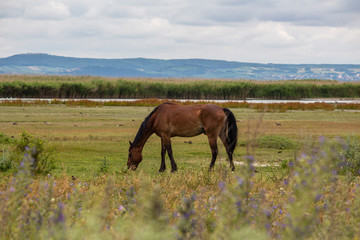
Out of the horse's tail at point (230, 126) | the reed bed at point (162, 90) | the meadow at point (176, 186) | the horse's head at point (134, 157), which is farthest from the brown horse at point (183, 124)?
the reed bed at point (162, 90)

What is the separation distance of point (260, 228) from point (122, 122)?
90.6 feet

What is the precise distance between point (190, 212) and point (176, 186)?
5235 millimetres

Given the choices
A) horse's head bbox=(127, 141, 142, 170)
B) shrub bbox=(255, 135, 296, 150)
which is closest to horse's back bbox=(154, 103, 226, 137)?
horse's head bbox=(127, 141, 142, 170)

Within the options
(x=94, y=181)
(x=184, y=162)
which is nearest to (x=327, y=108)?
(x=184, y=162)

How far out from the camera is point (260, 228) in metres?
5.62

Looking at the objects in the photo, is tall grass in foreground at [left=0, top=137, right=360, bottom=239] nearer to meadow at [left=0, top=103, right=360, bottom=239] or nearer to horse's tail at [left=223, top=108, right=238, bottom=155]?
meadow at [left=0, top=103, right=360, bottom=239]

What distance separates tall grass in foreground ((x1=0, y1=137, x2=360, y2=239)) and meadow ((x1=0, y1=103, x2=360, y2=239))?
0.02 meters

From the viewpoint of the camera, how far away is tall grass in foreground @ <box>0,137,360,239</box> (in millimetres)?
4273

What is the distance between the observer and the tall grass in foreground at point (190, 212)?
4273mm

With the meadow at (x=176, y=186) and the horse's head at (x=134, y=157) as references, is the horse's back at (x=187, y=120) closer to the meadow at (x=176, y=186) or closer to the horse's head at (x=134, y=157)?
the horse's head at (x=134, y=157)

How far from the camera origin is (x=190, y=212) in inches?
217

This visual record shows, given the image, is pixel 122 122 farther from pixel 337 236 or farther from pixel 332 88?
pixel 332 88

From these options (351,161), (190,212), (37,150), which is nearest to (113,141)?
(37,150)

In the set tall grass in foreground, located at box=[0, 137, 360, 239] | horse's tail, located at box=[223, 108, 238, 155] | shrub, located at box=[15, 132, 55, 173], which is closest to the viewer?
tall grass in foreground, located at box=[0, 137, 360, 239]
